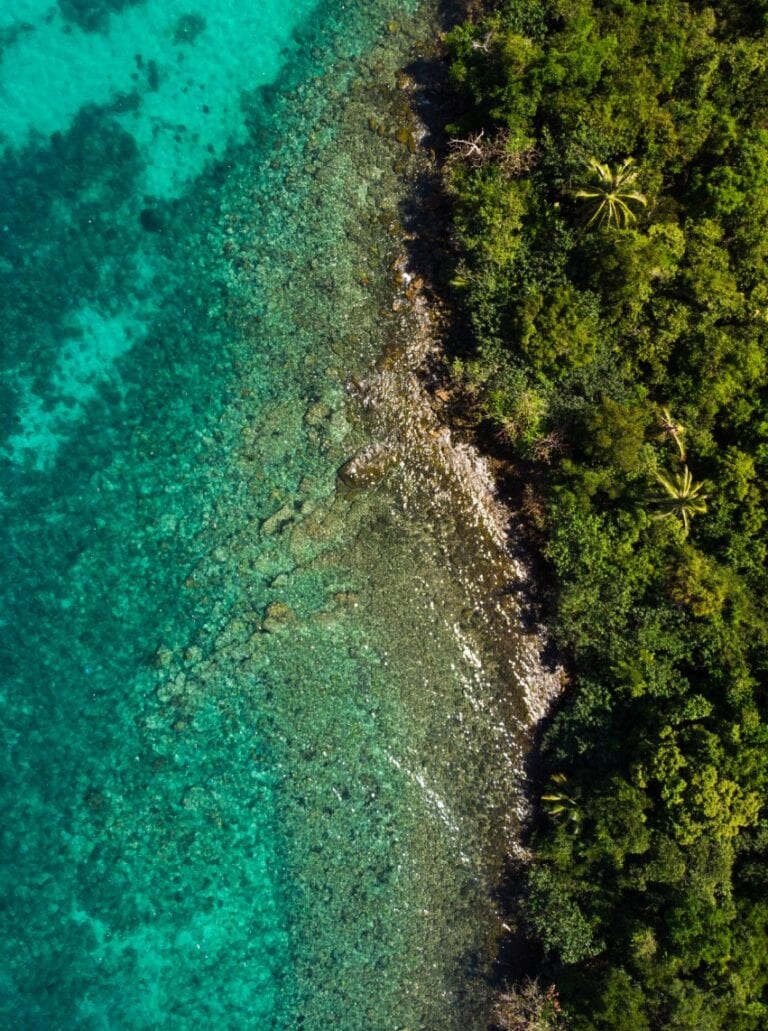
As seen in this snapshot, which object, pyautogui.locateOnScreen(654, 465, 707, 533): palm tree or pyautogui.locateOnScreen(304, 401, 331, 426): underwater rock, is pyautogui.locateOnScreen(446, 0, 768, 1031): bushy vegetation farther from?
pyautogui.locateOnScreen(304, 401, 331, 426): underwater rock

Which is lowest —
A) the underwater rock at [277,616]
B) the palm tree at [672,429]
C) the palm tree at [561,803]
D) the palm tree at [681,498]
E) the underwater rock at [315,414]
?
the palm tree at [561,803]

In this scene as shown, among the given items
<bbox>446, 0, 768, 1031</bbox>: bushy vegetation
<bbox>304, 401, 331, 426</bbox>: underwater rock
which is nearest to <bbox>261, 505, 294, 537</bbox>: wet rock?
<bbox>304, 401, 331, 426</bbox>: underwater rock

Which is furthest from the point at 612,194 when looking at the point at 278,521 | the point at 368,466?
the point at 278,521

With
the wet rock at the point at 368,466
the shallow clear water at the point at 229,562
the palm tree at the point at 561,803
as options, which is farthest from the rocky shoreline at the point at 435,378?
the palm tree at the point at 561,803

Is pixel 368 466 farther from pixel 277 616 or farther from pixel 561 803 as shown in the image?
pixel 561 803

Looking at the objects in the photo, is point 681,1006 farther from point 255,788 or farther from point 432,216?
point 432,216

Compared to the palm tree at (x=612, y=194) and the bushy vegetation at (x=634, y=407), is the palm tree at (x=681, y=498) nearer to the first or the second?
the bushy vegetation at (x=634, y=407)
